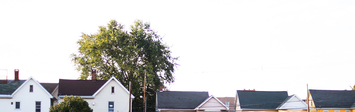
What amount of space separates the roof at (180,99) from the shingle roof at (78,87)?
898 cm

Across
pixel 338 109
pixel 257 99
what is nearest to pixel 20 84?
pixel 257 99

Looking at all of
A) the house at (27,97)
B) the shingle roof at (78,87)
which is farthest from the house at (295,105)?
the house at (27,97)

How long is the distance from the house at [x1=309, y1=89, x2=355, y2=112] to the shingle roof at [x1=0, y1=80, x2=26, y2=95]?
3981cm

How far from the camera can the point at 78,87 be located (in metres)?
50.7

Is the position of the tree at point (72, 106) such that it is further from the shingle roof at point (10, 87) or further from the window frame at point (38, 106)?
the shingle roof at point (10, 87)

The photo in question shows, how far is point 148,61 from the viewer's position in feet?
196

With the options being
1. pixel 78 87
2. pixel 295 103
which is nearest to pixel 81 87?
pixel 78 87

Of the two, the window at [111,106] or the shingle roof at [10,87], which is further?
the window at [111,106]

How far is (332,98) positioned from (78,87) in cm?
3589

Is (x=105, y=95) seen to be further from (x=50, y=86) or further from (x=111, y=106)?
(x=50, y=86)

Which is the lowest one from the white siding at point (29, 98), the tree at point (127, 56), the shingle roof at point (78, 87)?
the white siding at point (29, 98)

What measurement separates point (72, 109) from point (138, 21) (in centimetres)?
2306

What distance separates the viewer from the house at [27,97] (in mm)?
47344

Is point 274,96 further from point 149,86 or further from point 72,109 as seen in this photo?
point 72,109
